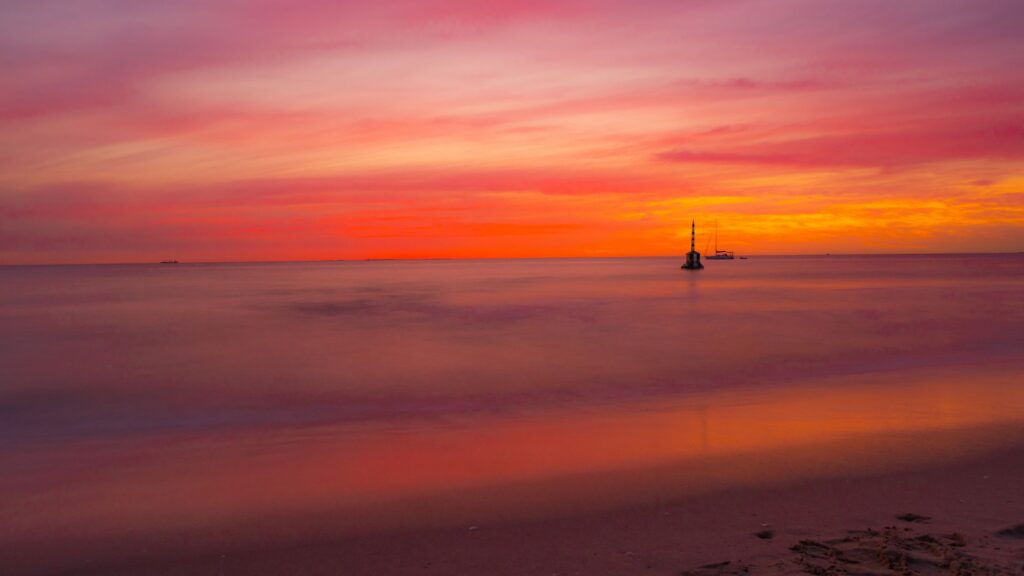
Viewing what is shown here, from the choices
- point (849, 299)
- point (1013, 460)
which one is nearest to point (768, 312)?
point (849, 299)

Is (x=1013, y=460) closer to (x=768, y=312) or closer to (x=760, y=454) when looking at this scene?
(x=760, y=454)

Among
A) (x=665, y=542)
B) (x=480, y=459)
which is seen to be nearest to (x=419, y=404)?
(x=480, y=459)

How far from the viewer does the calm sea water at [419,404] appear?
7152mm

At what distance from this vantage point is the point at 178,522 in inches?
236

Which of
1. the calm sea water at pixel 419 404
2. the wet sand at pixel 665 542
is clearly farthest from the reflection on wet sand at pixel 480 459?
the wet sand at pixel 665 542

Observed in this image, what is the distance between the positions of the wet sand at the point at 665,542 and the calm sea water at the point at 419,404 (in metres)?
0.57

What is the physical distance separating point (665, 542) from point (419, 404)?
770 cm

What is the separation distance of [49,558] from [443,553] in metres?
2.96

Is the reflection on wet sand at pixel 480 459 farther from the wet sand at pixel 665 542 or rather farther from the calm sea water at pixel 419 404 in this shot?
the wet sand at pixel 665 542

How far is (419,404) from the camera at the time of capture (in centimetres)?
1238

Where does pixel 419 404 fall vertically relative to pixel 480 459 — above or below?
below

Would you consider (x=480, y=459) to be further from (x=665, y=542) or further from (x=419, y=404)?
(x=419, y=404)

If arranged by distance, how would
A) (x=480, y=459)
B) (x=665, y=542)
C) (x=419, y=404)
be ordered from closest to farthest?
(x=665, y=542), (x=480, y=459), (x=419, y=404)

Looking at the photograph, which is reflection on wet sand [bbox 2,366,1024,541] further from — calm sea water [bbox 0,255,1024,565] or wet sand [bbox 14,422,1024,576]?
wet sand [bbox 14,422,1024,576]
